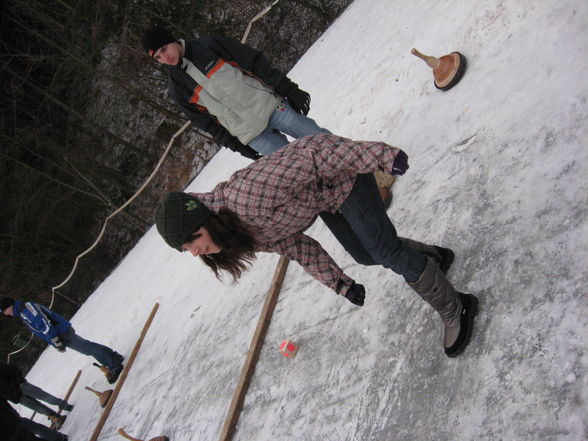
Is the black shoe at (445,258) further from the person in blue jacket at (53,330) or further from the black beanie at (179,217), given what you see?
the person in blue jacket at (53,330)

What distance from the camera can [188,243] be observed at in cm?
189

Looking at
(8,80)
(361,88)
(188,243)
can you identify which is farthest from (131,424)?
(8,80)

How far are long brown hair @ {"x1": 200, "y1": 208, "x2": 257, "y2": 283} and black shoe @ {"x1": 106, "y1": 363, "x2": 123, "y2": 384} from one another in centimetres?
434

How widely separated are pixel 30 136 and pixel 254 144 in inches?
453

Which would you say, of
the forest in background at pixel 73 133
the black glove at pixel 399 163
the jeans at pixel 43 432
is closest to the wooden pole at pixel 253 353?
the black glove at pixel 399 163

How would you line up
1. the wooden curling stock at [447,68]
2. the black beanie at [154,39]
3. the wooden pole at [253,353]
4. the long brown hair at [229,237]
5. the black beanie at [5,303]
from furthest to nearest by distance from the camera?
the black beanie at [5,303], the wooden curling stock at [447,68], the wooden pole at [253,353], the black beanie at [154,39], the long brown hair at [229,237]

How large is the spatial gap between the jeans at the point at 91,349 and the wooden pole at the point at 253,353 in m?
2.98

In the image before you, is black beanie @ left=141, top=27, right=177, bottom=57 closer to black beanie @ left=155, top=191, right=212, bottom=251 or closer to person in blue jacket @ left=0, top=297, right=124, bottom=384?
black beanie @ left=155, top=191, right=212, bottom=251

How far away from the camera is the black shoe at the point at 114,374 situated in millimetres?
5547

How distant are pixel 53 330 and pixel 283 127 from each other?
3886 millimetres

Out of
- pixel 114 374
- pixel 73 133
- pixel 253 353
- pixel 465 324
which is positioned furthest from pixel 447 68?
pixel 73 133

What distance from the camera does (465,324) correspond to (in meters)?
2.07

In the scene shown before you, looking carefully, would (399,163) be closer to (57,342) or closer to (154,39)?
(154,39)

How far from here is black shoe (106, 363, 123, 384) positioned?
555 cm
